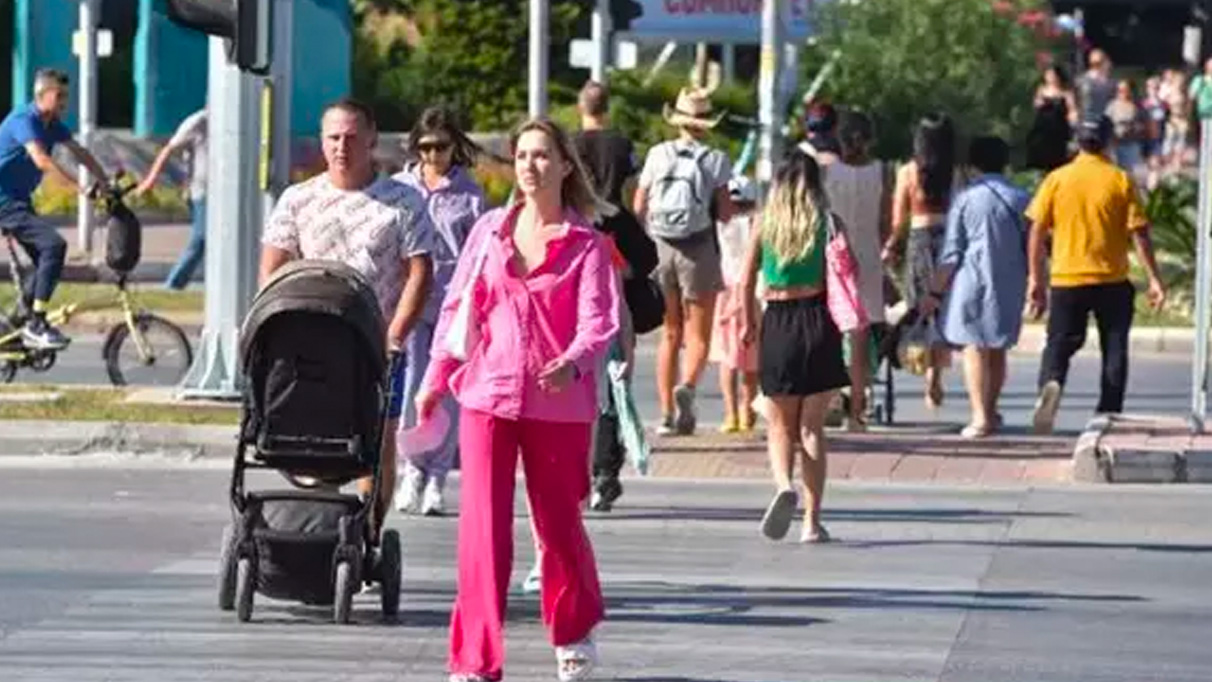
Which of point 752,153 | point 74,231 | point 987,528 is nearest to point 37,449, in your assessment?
point 987,528

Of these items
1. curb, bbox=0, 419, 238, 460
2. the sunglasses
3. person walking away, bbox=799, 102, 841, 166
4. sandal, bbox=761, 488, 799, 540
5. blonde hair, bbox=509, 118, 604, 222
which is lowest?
curb, bbox=0, 419, 238, 460

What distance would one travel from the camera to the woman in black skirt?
1480cm

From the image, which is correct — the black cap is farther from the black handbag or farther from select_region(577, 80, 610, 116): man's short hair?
the black handbag

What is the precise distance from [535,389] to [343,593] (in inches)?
61.4

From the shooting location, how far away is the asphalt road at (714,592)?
11672 mm

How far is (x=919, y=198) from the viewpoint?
20.5 m

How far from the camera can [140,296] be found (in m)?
27.8

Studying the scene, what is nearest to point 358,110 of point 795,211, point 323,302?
point 323,302

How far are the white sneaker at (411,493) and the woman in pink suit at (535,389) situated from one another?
15.0 ft

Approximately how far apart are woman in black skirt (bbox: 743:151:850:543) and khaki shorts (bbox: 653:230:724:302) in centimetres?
367

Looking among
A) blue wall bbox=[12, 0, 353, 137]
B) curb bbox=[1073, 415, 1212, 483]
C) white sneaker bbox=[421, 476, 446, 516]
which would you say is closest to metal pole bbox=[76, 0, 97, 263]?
blue wall bbox=[12, 0, 353, 137]

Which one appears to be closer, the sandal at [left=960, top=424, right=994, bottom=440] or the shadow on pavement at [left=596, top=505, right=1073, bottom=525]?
the shadow on pavement at [left=596, top=505, right=1073, bottom=525]

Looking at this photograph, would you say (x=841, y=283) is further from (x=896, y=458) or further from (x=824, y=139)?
(x=824, y=139)

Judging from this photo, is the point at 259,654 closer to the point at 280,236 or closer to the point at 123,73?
the point at 280,236
